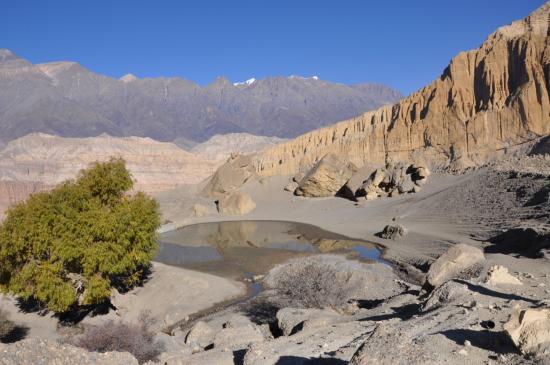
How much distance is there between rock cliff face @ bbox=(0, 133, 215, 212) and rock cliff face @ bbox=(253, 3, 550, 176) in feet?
86.9

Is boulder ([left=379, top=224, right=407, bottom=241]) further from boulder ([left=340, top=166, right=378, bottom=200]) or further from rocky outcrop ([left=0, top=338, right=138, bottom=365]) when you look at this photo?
rocky outcrop ([left=0, top=338, right=138, bottom=365])

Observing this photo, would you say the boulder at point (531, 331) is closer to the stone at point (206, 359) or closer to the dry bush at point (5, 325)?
the stone at point (206, 359)

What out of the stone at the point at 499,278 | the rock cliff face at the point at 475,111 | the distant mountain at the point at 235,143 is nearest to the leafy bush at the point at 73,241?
the stone at the point at 499,278

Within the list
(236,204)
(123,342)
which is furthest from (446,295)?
(236,204)

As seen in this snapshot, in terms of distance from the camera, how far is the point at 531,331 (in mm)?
5328

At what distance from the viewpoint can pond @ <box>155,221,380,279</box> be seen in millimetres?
26531

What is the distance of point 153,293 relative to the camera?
20.1m

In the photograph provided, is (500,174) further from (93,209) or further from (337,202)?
(93,209)

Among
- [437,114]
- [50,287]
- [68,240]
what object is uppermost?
[437,114]

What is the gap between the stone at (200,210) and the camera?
4794 cm

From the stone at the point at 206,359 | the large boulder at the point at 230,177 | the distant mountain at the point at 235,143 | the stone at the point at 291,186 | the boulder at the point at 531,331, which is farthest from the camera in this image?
the distant mountain at the point at 235,143

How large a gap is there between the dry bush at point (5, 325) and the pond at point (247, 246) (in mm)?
9973

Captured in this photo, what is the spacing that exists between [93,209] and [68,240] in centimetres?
156

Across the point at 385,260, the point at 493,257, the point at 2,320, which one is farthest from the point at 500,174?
the point at 2,320
